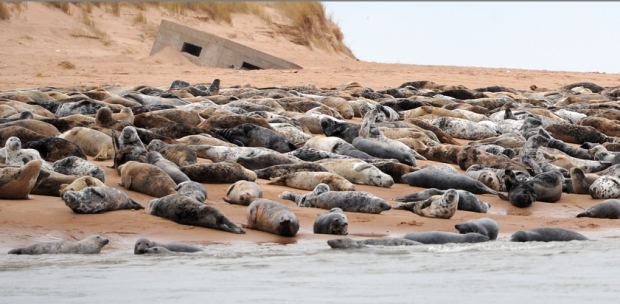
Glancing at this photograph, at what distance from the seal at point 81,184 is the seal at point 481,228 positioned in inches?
98.2

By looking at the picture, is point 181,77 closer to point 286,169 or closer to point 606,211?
point 286,169

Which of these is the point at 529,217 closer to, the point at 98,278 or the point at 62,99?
the point at 98,278

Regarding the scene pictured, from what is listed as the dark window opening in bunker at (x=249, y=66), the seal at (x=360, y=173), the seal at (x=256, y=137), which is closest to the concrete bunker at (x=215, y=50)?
the dark window opening in bunker at (x=249, y=66)

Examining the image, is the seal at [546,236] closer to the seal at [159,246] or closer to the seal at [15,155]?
the seal at [159,246]

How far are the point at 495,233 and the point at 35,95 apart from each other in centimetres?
804

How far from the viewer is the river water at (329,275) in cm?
294

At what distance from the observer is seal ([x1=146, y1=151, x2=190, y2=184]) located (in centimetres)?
583

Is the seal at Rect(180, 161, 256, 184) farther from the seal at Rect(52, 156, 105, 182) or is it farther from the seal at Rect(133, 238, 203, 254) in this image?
the seal at Rect(133, 238, 203, 254)

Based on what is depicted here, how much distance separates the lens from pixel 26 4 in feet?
76.8

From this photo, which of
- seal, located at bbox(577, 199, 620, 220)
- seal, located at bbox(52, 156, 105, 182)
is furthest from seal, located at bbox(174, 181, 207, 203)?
seal, located at bbox(577, 199, 620, 220)

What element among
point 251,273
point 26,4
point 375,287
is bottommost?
point 26,4

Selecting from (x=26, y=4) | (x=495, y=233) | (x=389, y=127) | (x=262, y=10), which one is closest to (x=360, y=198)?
(x=495, y=233)

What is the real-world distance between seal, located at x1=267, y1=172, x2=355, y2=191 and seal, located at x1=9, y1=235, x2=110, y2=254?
2.26 m

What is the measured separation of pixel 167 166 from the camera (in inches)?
236
